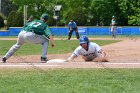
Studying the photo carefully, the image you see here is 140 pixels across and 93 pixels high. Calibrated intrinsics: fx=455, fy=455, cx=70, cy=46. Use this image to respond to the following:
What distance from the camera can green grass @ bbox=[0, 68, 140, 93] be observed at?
7.93m

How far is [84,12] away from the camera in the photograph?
62781 millimetres

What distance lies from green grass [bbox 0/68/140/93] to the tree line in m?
45.0

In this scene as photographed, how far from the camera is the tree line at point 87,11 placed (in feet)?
195

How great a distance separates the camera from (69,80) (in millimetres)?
9062

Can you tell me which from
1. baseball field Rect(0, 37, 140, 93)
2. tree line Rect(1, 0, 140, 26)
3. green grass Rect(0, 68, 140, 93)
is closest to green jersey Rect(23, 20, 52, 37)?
baseball field Rect(0, 37, 140, 93)

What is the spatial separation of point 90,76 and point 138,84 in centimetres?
143

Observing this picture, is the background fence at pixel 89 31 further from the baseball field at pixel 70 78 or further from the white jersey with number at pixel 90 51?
the baseball field at pixel 70 78

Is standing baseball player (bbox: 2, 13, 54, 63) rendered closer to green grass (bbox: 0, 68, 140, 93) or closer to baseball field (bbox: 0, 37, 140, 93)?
baseball field (bbox: 0, 37, 140, 93)

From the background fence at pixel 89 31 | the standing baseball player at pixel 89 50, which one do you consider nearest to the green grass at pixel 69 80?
the standing baseball player at pixel 89 50

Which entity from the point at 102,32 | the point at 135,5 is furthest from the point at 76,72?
the point at 135,5

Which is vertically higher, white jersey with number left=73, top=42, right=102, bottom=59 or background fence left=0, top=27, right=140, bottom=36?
white jersey with number left=73, top=42, right=102, bottom=59

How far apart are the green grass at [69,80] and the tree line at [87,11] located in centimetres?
4496

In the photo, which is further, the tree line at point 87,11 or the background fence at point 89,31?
the tree line at point 87,11

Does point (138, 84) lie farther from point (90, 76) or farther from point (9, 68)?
point (9, 68)
